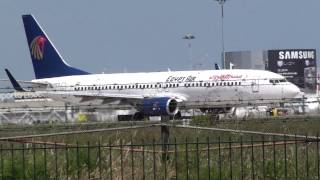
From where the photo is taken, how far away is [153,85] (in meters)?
49.7

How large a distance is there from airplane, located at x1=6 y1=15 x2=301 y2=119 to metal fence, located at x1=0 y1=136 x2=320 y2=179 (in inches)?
917

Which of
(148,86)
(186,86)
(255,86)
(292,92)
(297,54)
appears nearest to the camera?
(255,86)

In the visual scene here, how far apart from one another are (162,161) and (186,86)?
3429cm

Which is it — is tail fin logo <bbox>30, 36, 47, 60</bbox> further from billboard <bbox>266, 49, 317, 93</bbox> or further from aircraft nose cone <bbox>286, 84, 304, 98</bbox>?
billboard <bbox>266, 49, 317, 93</bbox>

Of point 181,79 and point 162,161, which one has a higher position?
point 181,79

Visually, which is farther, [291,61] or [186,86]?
[291,61]

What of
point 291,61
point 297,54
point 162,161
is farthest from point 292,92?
A: point 297,54

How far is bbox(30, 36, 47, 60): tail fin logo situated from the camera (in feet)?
193

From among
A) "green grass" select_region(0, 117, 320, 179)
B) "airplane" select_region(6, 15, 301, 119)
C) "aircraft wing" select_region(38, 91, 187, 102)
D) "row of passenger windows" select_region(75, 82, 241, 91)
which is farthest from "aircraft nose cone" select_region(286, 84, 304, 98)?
"green grass" select_region(0, 117, 320, 179)

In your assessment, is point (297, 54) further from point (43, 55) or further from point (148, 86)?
point (148, 86)

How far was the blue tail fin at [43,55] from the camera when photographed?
57.4 m

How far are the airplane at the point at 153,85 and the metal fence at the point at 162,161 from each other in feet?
76.4

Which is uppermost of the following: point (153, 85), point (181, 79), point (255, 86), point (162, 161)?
point (181, 79)

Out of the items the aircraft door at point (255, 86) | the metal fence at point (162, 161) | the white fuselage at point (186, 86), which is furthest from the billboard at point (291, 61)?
the metal fence at point (162, 161)
